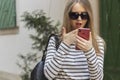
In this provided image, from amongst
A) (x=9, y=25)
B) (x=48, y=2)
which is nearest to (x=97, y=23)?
(x=48, y=2)

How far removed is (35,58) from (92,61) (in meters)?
5.60

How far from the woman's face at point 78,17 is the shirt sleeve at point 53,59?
178 millimetres

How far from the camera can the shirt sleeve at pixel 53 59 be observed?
10.8 feet

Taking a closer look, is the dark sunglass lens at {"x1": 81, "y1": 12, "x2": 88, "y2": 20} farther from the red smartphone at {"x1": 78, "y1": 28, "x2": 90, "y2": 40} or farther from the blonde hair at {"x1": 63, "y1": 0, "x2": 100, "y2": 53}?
the red smartphone at {"x1": 78, "y1": 28, "x2": 90, "y2": 40}

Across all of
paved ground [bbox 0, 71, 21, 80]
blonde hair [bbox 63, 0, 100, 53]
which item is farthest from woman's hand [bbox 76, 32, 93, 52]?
paved ground [bbox 0, 71, 21, 80]

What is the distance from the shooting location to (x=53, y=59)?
334 centimetres

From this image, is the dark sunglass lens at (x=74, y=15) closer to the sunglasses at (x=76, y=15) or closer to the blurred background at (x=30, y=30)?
the sunglasses at (x=76, y=15)

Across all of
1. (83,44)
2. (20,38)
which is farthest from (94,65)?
(20,38)

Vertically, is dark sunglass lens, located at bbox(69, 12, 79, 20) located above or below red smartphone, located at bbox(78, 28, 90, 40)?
above

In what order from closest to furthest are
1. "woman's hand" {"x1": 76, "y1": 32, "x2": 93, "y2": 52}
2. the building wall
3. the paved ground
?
1. "woman's hand" {"x1": 76, "y1": 32, "x2": 93, "y2": 52}
2. the building wall
3. the paved ground

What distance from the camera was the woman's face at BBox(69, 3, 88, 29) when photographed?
336 centimetres

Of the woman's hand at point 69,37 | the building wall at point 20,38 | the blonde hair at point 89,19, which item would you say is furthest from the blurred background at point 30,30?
the woman's hand at point 69,37

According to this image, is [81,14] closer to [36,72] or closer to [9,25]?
[36,72]

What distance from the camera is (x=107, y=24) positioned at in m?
8.37
